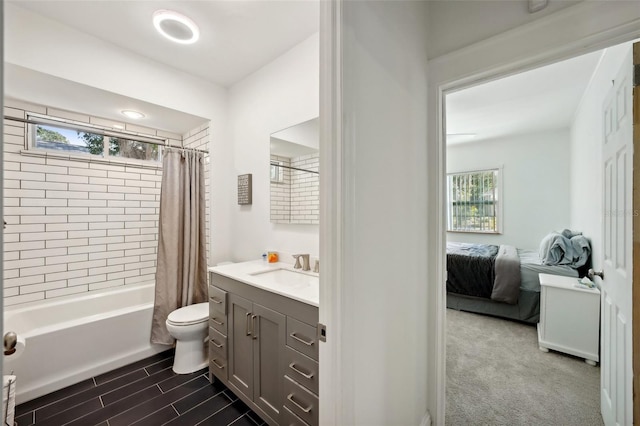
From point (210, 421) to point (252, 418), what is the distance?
0.87 ft

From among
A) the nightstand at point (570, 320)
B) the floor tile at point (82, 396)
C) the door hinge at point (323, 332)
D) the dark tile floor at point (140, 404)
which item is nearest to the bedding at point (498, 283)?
the nightstand at point (570, 320)

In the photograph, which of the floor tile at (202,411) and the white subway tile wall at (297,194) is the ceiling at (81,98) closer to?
the white subway tile wall at (297,194)

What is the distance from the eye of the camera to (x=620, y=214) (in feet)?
4.33

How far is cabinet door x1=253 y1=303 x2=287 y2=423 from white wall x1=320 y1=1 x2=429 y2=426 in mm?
567

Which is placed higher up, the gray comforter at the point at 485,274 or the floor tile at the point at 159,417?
the gray comforter at the point at 485,274

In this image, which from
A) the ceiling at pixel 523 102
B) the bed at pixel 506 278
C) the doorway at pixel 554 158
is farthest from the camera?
the bed at pixel 506 278

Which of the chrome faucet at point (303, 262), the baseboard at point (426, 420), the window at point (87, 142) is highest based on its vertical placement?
the window at point (87, 142)

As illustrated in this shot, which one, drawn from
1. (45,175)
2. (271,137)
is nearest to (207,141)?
(271,137)

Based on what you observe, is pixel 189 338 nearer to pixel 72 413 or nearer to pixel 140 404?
pixel 140 404

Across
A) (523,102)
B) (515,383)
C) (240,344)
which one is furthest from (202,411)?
(523,102)

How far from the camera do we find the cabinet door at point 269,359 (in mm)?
1500

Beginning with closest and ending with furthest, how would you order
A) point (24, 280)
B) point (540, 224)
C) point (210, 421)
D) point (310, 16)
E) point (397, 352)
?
point (397, 352)
point (210, 421)
point (310, 16)
point (24, 280)
point (540, 224)

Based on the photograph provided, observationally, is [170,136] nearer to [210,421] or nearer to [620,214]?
[210,421]

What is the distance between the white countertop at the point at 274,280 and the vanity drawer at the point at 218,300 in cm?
13
